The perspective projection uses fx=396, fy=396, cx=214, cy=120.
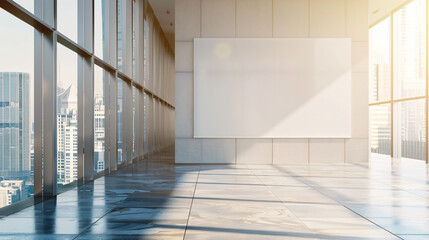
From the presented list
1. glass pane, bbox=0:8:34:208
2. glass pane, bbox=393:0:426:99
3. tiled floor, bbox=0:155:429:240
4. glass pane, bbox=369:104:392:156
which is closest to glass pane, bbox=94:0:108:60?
tiled floor, bbox=0:155:429:240

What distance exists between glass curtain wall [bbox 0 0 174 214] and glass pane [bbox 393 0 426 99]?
11.2m

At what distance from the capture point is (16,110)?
20.9 feet

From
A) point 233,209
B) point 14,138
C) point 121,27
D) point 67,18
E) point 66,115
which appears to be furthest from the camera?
point 121,27

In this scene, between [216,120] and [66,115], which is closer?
[66,115]

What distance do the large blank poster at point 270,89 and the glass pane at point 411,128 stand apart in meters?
4.12

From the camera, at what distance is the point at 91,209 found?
20.2 feet

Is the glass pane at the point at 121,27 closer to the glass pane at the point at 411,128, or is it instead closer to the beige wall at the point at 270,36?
the beige wall at the point at 270,36

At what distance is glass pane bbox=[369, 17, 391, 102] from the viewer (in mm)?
18614

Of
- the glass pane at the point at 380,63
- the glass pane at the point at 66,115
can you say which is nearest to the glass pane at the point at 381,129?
the glass pane at the point at 380,63

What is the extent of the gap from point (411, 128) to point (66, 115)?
15.0 meters

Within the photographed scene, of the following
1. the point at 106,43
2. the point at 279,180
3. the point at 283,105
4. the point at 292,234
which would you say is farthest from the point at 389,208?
the point at 106,43

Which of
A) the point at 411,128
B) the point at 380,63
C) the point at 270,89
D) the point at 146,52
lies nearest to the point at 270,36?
the point at 270,89

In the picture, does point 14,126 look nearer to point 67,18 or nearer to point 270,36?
point 67,18

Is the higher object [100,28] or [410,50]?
[410,50]
